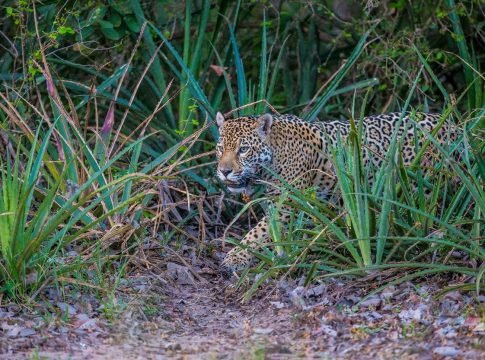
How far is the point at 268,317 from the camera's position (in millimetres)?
6676

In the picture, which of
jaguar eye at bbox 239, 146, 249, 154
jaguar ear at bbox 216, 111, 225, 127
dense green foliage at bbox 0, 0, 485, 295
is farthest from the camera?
jaguar ear at bbox 216, 111, 225, 127

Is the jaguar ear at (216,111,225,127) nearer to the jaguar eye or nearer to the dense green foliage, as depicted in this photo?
the dense green foliage

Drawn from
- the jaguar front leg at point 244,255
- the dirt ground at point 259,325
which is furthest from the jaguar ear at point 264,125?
the dirt ground at point 259,325

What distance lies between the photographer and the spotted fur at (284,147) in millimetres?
8594

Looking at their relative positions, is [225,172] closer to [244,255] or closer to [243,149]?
[243,149]

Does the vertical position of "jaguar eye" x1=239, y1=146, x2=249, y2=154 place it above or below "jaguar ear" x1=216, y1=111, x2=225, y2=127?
below

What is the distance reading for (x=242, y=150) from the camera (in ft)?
28.3

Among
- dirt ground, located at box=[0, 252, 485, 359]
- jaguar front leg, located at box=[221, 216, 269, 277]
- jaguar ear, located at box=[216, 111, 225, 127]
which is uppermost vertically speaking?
jaguar ear, located at box=[216, 111, 225, 127]

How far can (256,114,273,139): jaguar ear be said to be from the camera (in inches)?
341

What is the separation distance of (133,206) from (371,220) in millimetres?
2101

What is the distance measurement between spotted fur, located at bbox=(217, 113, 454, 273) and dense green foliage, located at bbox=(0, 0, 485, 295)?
0.28 meters

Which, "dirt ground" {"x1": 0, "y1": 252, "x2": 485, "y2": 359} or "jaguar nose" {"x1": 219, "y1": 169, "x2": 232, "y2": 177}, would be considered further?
"jaguar nose" {"x1": 219, "y1": 169, "x2": 232, "y2": 177}

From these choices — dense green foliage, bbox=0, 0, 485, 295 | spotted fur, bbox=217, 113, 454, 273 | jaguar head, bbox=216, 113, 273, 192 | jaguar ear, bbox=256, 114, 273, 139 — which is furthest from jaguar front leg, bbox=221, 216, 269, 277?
jaguar ear, bbox=256, 114, 273, 139

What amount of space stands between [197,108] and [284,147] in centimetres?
190
